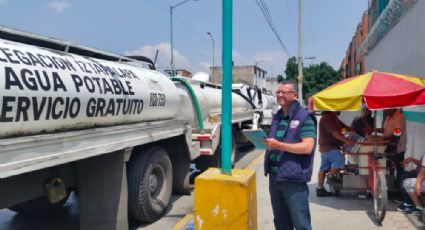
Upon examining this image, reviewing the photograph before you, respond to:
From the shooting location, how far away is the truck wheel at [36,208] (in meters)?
6.60

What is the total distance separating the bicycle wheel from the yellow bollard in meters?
2.47

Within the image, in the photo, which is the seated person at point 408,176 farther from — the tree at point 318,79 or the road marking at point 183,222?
the tree at point 318,79

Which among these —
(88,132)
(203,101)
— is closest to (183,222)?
(88,132)

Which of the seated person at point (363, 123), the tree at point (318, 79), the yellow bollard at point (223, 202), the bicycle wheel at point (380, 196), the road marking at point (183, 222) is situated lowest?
the road marking at point (183, 222)

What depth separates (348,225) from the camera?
241 inches

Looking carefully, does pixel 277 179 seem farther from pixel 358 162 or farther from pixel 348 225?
pixel 358 162

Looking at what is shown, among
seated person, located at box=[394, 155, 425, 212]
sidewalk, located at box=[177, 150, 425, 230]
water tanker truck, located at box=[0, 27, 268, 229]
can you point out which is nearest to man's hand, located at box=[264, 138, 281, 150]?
water tanker truck, located at box=[0, 27, 268, 229]

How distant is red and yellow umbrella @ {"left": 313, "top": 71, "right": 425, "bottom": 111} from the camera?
254 inches

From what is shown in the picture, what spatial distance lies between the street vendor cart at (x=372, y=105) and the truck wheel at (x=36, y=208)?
4431 mm

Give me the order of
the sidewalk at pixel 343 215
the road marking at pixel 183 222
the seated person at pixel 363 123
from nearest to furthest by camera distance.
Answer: the sidewalk at pixel 343 215 < the road marking at pixel 183 222 < the seated person at pixel 363 123

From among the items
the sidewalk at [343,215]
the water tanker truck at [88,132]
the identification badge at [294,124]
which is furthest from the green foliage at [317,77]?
the identification badge at [294,124]

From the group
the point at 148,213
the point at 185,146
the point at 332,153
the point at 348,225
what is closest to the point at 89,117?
the point at 148,213

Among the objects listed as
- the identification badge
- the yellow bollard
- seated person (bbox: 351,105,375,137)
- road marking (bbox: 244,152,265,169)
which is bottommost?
road marking (bbox: 244,152,265,169)

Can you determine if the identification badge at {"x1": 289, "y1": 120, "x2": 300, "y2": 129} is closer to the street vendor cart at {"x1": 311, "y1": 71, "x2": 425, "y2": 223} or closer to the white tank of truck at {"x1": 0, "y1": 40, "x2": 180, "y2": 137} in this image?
the white tank of truck at {"x1": 0, "y1": 40, "x2": 180, "y2": 137}
